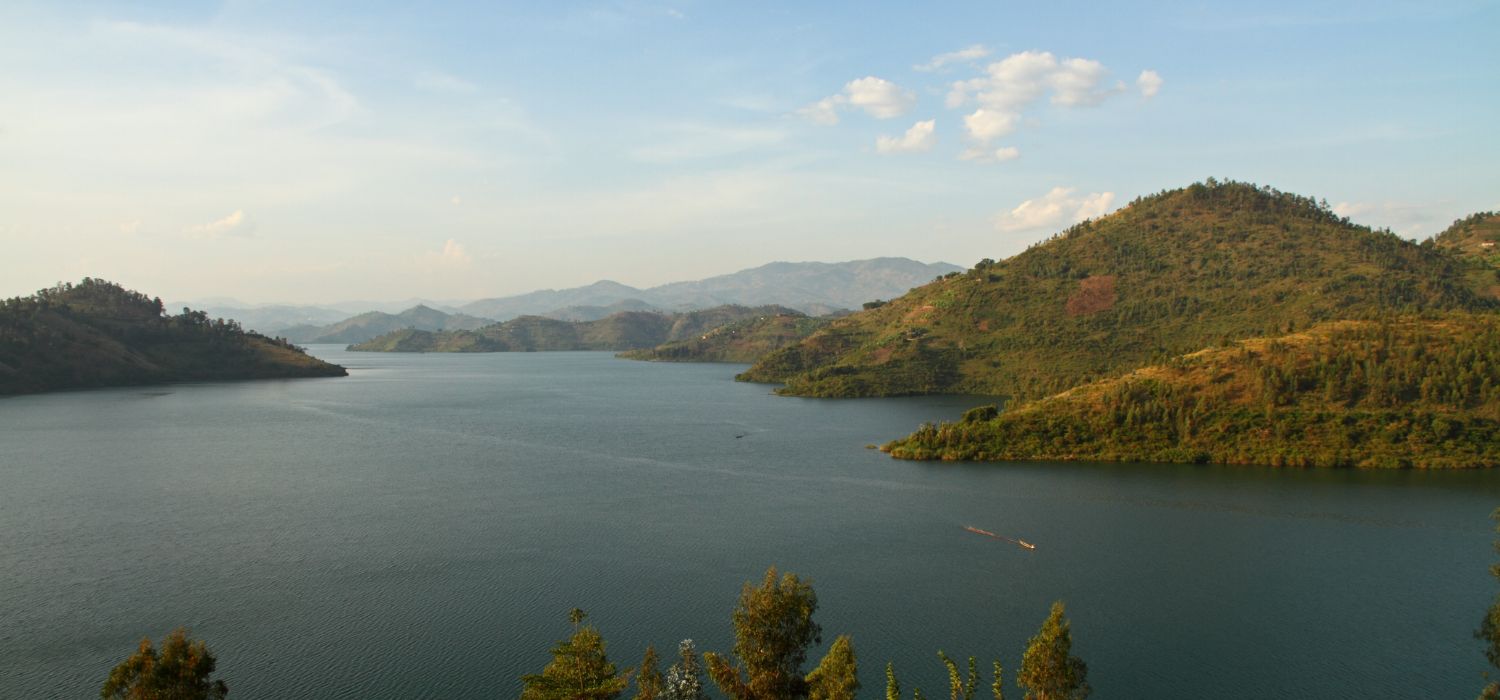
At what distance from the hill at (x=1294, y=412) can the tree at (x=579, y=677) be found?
213ft

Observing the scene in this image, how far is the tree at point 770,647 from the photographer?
3083 centimetres

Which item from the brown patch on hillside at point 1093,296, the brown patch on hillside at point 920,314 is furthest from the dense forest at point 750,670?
the brown patch on hillside at point 920,314

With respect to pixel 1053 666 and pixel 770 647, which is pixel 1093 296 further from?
pixel 770 647

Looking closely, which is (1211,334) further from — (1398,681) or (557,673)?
(557,673)

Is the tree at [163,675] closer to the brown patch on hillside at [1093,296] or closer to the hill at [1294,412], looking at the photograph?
the hill at [1294,412]

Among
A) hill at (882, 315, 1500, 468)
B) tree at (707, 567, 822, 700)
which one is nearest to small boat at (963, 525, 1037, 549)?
hill at (882, 315, 1500, 468)

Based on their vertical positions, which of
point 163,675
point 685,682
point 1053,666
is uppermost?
point 1053,666

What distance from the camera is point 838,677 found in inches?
1120

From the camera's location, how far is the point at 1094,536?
60.0 metres

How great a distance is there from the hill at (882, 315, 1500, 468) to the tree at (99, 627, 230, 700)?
7241 centimetres

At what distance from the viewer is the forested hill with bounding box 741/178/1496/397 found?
148 meters

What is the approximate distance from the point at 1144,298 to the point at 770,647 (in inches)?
6240

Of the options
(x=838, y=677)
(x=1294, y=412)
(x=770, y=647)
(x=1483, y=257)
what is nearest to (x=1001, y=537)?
(x=770, y=647)

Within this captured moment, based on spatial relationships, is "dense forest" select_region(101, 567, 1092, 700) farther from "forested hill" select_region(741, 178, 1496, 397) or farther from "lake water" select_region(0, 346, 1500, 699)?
"forested hill" select_region(741, 178, 1496, 397)
